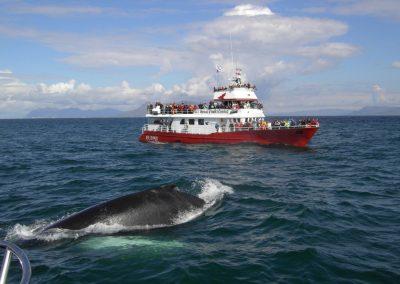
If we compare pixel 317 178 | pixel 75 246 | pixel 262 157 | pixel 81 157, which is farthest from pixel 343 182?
pixel 81 157

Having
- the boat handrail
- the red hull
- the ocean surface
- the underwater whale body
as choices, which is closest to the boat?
the red hull

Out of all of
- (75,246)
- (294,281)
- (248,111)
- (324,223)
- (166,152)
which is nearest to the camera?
(294,281)

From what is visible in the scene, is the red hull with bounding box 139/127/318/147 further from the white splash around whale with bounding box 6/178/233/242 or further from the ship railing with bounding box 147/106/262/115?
the white splash around whale with bounding box 6/178/233/242

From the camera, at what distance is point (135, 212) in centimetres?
1219

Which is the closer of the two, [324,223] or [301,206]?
[324,223]

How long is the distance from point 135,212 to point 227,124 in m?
31.6

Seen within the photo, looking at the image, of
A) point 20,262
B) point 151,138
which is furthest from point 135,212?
point 151,138

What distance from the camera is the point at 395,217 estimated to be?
46.3ft

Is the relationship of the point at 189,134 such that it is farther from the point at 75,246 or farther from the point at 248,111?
the point at 75,246

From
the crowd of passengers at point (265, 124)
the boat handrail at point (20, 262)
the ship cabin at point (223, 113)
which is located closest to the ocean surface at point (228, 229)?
the boat handrail at point (20, 262)

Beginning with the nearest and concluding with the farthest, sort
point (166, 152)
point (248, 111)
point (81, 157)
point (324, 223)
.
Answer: point (324, 223), point (81, 157), point (166, 152), point (248, 111)

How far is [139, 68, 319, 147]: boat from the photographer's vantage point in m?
39.7

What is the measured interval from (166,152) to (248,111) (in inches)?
399

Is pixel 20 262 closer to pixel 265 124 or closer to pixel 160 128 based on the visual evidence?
pixel 265 124
